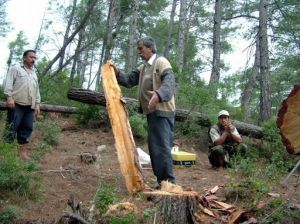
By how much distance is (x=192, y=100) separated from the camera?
9.89m

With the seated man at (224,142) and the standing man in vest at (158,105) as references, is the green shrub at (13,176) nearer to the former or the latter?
the standing man in vest at (158,105)

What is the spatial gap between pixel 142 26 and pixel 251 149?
1968 cm

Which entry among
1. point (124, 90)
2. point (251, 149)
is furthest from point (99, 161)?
point (124, 90)

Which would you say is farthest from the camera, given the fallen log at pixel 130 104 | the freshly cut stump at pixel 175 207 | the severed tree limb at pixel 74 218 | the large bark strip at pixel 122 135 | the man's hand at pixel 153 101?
the fallen log at pixel 130 104

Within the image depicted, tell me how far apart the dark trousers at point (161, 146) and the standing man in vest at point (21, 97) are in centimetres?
243

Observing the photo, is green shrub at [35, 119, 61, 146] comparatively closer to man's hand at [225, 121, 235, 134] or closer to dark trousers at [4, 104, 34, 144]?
dark trousers at [4, 104, 34, 144]

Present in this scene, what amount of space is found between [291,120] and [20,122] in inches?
173

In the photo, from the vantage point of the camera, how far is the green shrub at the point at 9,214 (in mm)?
3807

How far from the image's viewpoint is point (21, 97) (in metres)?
6.42

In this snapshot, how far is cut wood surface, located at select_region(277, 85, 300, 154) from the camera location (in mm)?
4262

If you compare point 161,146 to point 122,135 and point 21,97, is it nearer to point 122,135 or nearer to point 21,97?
point 122,135

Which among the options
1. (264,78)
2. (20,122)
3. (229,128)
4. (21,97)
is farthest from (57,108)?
(264,78)

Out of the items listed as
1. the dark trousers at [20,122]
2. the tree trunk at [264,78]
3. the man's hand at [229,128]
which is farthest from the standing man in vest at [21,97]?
the tree trunk at [264,78]

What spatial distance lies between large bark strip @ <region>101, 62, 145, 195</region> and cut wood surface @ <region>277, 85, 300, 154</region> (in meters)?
1.81
